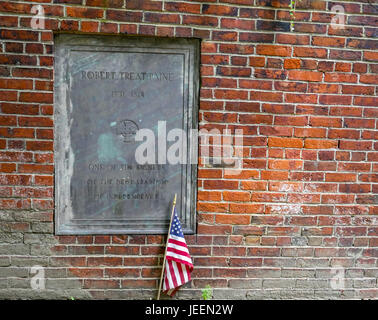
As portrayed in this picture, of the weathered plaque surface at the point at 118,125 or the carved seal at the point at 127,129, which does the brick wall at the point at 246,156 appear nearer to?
the weathered plaque surface at the point at 118,125

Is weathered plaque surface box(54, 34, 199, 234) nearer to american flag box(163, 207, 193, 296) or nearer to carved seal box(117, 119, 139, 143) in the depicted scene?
carved seal box(117, 119, 139, 143)

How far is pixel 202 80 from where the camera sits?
9.89ft

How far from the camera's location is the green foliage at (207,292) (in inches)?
124

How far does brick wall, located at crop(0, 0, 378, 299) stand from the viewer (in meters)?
2.91

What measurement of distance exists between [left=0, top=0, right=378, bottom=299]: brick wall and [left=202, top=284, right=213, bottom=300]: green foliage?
4 centimetres

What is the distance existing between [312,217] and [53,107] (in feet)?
7.78

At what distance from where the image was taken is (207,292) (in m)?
3.15

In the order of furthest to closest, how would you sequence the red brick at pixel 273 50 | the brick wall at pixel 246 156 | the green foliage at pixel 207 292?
the green foliage at pixel 207 292
the red brick at pixel 273 50
the brick wall at pixel 246 156

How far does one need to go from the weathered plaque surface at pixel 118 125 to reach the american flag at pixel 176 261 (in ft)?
0.54

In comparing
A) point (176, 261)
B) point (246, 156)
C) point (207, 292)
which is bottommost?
point (207, 292)

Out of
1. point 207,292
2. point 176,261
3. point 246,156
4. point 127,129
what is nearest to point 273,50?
point 246,156

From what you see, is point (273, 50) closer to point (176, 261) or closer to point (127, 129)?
point (127, 129)

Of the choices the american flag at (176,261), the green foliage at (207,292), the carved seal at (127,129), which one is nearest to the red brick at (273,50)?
the carved seal at (127,129)

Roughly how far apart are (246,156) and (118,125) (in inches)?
43.7
